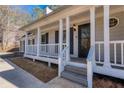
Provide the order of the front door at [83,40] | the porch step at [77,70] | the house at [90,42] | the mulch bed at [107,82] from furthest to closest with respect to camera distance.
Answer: the front door at [83,40] < the porch step at [77,70] < the house at [90,42] < the mulch bed at [107,82]

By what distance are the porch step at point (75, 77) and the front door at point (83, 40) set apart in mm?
3170

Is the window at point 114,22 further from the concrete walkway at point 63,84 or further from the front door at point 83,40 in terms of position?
the concrete walkway at point 63,84

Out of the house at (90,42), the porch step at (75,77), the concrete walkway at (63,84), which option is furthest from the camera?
the concrete walkway at (63,84)

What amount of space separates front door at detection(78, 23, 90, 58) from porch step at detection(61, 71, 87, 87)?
317 cm

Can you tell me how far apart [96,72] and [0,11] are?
32.8 meters

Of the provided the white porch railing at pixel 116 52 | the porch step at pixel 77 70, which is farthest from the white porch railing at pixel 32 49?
the white porch railing at pixel 116 52

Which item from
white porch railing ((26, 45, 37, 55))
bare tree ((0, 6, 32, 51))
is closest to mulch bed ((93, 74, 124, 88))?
white porch railing ((26, 45, 37, 55))

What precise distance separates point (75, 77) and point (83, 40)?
173 inches

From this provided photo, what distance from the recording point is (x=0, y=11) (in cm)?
3406

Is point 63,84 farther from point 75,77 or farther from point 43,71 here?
point 43,71

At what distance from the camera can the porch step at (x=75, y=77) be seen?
583cm

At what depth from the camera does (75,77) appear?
20.6 ft

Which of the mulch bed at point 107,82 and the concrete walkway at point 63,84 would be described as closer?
the mulch bed at point 107,82
